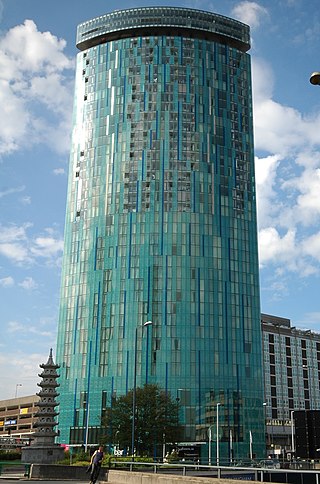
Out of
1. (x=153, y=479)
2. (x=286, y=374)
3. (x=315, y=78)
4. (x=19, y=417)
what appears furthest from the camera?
(x=19, y=417)

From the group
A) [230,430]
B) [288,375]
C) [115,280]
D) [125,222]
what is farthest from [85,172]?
[288,375]

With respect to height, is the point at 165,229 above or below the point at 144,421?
above

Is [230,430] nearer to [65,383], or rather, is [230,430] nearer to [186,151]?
[65,383]

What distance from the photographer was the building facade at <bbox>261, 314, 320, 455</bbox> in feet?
487

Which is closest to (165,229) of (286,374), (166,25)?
(166,25)

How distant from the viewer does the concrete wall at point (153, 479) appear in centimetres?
2743

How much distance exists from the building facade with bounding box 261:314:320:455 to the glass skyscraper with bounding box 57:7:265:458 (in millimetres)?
40007

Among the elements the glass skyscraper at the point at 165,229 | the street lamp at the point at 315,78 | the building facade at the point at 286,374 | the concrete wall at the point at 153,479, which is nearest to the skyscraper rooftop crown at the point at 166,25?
the glass skyscraper at the point at 165,229

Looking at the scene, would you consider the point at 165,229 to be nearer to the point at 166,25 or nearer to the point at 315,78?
the point at 166,25

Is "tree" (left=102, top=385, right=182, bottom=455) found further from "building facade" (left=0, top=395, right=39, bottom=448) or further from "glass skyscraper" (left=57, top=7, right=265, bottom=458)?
"building facade" (left=0, top=395, right=39, bottom=448)

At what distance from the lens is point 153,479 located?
3219cm

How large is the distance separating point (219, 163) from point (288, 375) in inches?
2632

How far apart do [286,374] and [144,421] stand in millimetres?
83728

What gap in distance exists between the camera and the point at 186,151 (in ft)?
396
